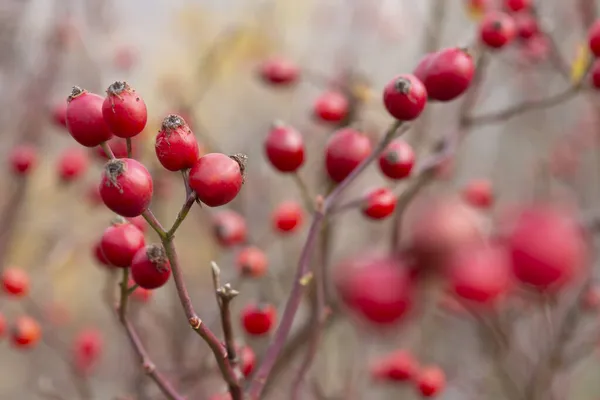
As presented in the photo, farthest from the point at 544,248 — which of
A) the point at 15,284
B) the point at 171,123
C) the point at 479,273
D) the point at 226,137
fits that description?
the point at 226,137

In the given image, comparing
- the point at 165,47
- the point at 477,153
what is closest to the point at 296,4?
the point at 165,47

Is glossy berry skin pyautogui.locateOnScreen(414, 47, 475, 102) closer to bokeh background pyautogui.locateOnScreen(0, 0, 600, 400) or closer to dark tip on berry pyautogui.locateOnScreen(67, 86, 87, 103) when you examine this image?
dark tip on berry pyautogui.locateOnScreen(67, 86, 87, 103)

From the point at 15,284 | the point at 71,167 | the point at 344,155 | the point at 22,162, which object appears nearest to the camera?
the point at 344,155

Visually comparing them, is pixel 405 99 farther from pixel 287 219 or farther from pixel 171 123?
pixel 287 219

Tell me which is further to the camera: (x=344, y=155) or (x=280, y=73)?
(x=280, y=73)

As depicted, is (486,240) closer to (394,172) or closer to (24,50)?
(394,172)

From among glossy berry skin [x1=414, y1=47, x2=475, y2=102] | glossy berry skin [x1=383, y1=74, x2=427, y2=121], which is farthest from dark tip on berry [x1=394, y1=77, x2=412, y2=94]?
glossy berry skin [x1=414, y1=47, x2=475, y2=102]
